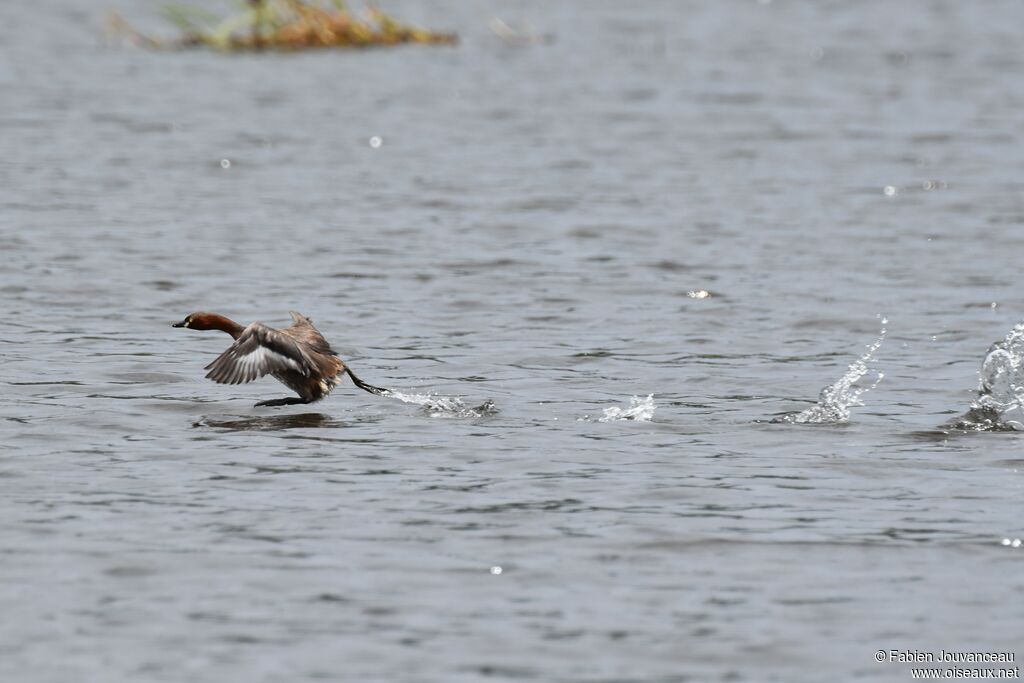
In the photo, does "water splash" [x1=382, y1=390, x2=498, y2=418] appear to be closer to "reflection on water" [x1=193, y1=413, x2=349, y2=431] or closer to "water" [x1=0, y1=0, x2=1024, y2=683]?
"water" [x1=0, y1=0, x2=1024, y2=683]

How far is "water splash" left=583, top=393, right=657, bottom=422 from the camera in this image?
35.8ft

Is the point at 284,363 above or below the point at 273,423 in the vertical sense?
above

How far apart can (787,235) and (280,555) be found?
10.4 meters

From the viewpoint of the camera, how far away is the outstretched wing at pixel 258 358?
34.9 feet

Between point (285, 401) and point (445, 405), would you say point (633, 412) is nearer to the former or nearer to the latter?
point (445, 405)

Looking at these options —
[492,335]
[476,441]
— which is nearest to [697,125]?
[492,335]

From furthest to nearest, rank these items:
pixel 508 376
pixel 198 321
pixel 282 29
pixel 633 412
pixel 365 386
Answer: pixel 282 29 → pixel 508 376 → pixel 198 321 → pixel 365 386 → pixel 633 412

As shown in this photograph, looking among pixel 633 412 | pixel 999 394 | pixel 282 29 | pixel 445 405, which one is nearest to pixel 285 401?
pixel 445 405

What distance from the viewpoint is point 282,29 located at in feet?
101

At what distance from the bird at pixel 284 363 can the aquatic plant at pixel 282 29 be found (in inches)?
752

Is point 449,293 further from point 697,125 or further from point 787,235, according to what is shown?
point 697,125

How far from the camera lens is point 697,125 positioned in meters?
24.6

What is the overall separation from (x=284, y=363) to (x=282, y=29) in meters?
20.5

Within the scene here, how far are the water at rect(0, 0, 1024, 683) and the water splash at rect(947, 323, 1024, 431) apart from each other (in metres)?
0.23
